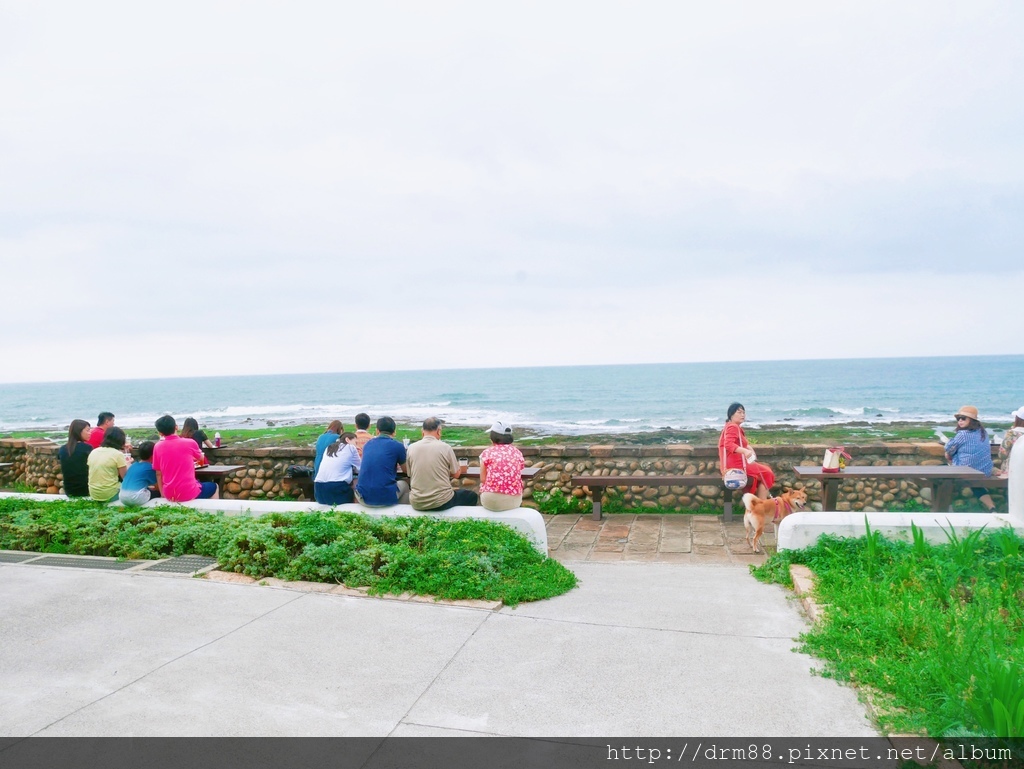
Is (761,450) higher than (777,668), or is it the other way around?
(761,450)

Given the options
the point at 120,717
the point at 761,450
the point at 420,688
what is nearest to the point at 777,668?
the point at 420,688

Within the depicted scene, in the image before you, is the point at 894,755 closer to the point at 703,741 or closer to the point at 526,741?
the point at 703,741

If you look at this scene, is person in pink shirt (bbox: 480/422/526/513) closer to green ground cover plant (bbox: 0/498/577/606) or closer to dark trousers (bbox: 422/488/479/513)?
green ground cover plant (bbox: 0/498/577/606)

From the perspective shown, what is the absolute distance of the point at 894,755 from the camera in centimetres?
296

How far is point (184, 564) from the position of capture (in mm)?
6172

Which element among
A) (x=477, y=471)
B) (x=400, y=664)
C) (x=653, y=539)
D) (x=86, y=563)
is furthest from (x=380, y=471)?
(x=400, y=664)

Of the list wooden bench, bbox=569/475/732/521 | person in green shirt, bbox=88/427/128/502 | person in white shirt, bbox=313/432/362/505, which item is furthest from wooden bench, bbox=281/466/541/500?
person in green shirt, bbox=88/427/128/502

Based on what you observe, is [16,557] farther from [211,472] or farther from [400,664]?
[400,664]

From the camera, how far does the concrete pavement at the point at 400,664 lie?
10.9ft

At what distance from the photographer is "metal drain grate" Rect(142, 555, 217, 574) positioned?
237 inches

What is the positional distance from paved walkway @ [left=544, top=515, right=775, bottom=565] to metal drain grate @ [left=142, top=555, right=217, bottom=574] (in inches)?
129

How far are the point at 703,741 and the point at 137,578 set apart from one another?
4729 mm

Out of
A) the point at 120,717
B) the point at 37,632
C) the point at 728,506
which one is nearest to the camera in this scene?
the point at 120,717

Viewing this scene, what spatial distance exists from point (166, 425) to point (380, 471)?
2.51 meters
